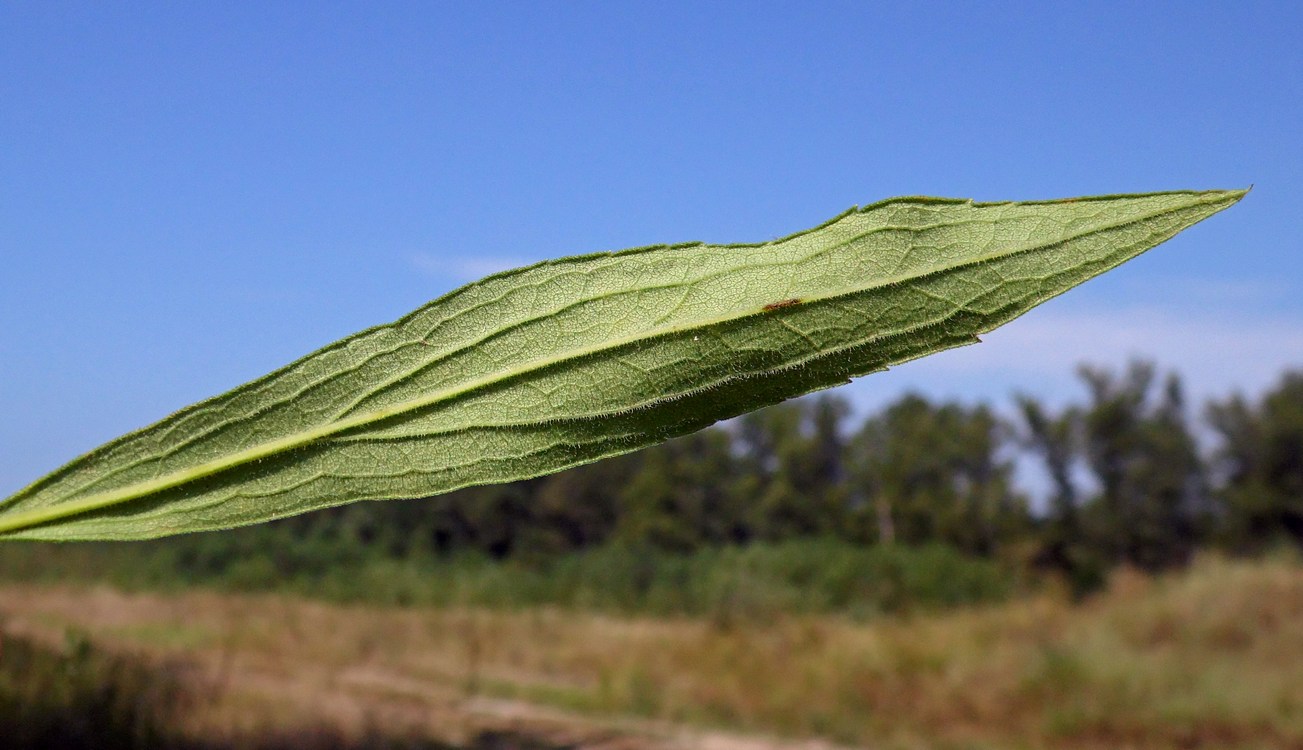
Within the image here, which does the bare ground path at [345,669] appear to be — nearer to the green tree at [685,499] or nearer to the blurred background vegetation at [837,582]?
the blurred background vegetation at [837,582]

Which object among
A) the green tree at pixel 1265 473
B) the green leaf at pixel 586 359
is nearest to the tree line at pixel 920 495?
the green tree at pixel 1265 473

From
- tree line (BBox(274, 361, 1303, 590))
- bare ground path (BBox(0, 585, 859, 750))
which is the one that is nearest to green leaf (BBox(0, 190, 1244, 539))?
bare ground path (BBox(0, 585, 859, 750))

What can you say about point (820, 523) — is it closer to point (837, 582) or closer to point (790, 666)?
point (837, 582)

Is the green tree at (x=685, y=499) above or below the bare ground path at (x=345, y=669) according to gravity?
above

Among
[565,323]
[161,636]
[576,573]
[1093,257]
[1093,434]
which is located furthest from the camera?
[576,573]

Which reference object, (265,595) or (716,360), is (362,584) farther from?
(716,360)

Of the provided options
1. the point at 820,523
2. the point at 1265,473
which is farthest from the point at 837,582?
the point at 1265,473

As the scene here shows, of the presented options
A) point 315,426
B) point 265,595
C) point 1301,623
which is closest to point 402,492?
point 315,426
